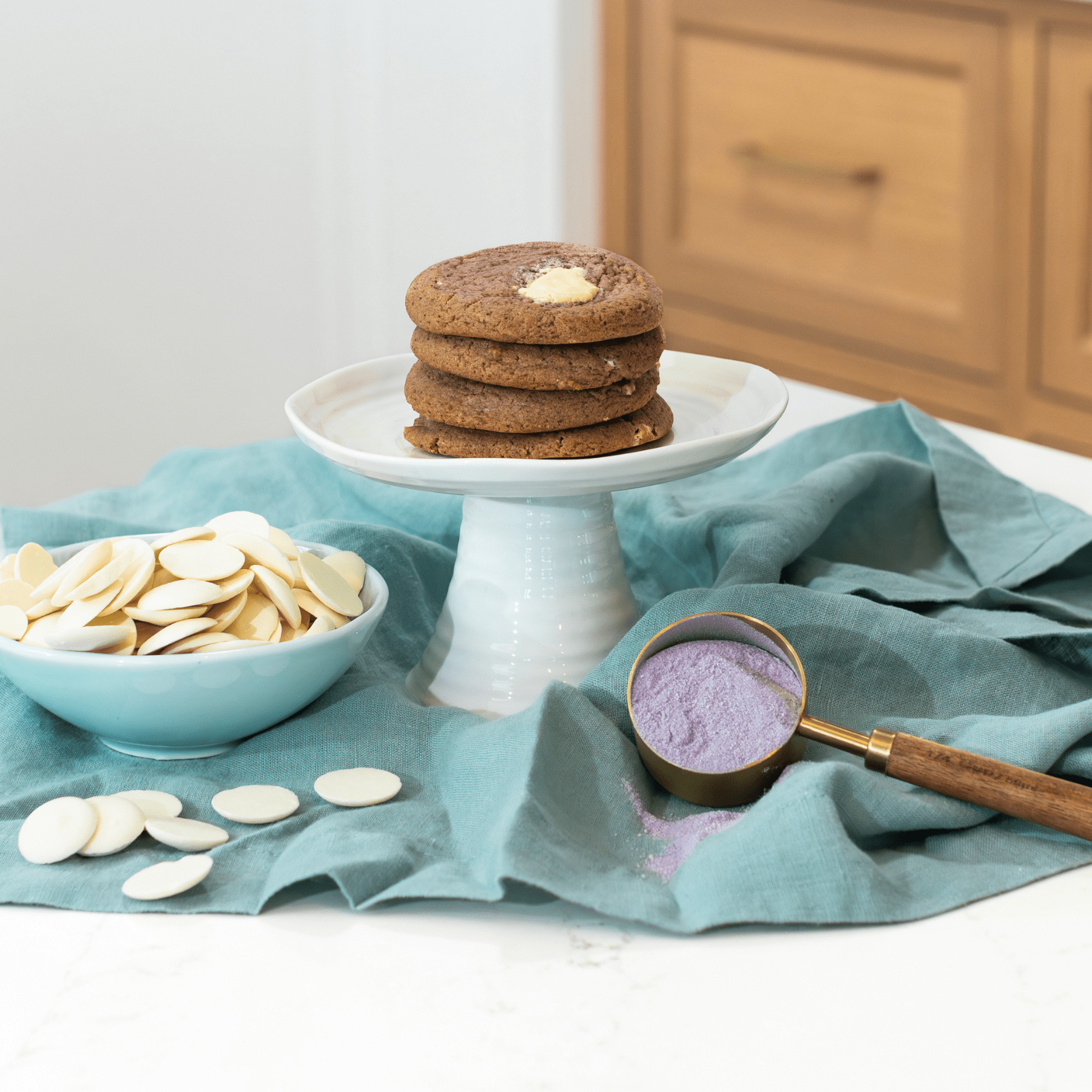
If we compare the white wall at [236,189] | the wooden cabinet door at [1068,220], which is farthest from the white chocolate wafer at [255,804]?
the white wall at [236,189]

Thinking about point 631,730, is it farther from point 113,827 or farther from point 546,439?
point 113,827

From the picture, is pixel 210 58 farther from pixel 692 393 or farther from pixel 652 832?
pixel 652 832

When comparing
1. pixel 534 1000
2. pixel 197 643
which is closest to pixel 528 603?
pixel 197 643

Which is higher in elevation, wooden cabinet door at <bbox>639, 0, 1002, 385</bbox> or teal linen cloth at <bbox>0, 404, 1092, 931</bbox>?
wooden cabinet door at <bbox>639, 0, 1002, 385</bbox>

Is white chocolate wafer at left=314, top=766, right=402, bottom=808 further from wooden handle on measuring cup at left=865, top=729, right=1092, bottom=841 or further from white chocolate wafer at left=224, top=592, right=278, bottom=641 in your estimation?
wooden handle on measuring cup at left=865, top=729, right=1092, bottom=841

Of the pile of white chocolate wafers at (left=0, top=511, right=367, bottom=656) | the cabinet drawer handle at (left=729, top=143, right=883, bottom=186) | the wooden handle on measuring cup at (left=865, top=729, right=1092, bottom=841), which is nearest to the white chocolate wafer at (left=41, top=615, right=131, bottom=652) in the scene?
the pile of white chocolate wafers at (left=0, top=511, right=367, bottom=656)

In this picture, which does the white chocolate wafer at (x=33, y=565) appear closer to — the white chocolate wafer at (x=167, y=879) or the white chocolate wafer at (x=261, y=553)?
the white chocolate wafer at (x=261, y=553)
